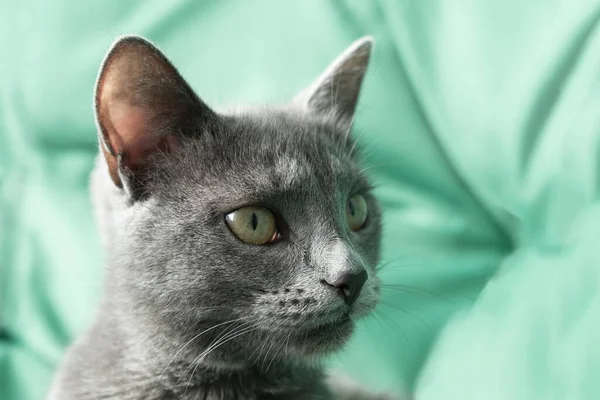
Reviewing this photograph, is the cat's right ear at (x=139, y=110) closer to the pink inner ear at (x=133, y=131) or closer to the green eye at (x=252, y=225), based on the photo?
the pink inner ear at (x=133, y=131)

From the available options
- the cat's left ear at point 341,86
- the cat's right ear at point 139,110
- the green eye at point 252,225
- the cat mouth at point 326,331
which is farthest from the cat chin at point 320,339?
the cat's left ear at point 341,86

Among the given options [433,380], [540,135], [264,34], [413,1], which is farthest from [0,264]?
[540,135]

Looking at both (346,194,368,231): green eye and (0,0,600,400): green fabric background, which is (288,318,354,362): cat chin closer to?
(346,194,368,231): green eye

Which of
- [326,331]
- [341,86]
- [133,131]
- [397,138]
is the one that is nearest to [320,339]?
[326,331]

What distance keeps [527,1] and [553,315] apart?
2.17ft

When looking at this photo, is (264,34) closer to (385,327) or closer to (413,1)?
(413,1)

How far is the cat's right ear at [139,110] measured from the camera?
90 cm

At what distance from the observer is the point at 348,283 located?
33.9 inches

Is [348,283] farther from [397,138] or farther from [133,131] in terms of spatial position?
[397,138]

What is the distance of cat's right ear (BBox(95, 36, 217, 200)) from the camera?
897mm

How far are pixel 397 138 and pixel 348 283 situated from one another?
0.75 meters

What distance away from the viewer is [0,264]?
1.59 metres

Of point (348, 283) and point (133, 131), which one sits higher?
point (133, 131)

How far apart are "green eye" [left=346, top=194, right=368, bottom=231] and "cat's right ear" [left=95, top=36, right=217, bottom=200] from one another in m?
0.27
